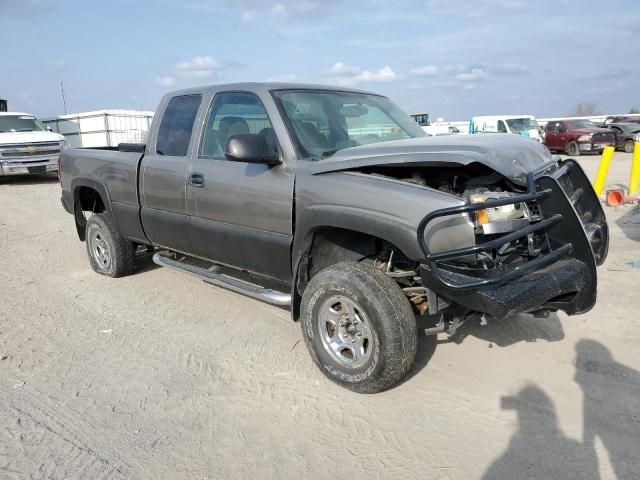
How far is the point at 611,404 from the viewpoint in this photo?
327 cm

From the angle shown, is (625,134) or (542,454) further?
(625,134)

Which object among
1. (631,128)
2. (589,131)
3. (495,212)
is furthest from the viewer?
(631,128)

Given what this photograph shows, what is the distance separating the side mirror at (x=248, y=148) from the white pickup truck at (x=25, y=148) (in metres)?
11.7

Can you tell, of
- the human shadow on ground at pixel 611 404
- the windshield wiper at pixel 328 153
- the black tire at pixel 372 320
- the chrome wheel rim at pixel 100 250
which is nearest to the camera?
the human shadow on ground at pixel 611 404

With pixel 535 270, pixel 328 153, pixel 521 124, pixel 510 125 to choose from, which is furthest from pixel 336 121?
pixel 521 124

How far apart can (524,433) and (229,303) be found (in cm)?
298

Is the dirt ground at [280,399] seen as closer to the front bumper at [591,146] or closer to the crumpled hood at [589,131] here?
the front bumper at [591,146]

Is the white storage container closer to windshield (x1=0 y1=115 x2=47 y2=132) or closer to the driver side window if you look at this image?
windshield (x1=0 y1=115 x2=47 y2=132)

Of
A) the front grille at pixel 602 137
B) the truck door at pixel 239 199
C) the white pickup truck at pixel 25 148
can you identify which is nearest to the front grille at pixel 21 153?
the white pickup truck at pixel 25 148

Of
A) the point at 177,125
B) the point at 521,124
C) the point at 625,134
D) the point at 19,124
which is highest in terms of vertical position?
the point at 177,125

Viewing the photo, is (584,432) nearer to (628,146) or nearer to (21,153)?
(21,153)

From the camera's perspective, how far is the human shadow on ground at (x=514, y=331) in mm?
4211

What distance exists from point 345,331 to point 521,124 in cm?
2253

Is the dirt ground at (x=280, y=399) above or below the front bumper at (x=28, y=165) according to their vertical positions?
below
